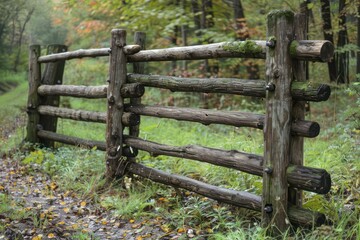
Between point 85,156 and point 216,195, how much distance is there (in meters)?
2.79

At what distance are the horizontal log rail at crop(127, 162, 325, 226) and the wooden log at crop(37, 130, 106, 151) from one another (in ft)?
2.90

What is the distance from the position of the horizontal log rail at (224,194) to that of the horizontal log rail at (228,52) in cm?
138

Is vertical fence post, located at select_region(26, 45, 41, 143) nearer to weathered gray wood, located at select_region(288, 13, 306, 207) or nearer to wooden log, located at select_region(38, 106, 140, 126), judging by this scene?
wooden log, located at select_region(38, 106, 140, 126)

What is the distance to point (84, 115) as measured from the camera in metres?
6.70

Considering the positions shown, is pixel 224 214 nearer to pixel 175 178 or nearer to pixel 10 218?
pixel 175 178

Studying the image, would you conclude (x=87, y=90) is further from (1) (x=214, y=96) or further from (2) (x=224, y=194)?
(1) (x=214, y=96)

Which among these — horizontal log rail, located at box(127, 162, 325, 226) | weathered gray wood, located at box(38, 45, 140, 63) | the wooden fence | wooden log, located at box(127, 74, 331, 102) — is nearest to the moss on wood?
the wooden fence

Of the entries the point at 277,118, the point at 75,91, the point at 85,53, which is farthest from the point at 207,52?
the point at 75,91

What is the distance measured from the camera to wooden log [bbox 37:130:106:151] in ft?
20.6

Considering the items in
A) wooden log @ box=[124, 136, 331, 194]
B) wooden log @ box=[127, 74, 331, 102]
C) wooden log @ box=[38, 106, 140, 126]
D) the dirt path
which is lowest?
Answer: the dirt path

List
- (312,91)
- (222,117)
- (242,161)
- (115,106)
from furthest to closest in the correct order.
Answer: (115,106) → (222,117) → (242,161) → (312,91)

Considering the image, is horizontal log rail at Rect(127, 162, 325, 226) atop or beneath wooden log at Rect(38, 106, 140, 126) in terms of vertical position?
beneath

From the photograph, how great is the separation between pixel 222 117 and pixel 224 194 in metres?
0.82

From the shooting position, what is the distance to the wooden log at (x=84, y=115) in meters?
5.54
